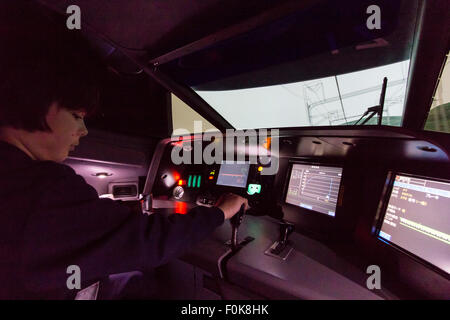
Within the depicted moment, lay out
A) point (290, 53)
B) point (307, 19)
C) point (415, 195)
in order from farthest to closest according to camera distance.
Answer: point (290, 53) → point (307, 19) → point (415, 195)

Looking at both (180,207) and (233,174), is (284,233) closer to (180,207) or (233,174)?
(233,174)

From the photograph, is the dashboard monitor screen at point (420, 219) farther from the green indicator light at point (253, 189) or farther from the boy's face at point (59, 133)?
the boy's face at point (59, 133)

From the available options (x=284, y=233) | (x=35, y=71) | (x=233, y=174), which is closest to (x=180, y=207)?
(x=233, y=174)

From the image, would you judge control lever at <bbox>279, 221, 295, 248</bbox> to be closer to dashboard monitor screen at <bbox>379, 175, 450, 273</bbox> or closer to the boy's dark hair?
dashboard monitor screen at <bbox>379, 175, 450, 273</bbox>

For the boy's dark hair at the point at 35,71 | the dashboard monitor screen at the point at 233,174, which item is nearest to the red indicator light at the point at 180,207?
the dashboard monitor screen at the point at 233,174

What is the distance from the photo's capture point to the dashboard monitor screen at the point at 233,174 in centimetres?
173

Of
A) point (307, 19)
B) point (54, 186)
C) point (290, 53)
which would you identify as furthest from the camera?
point (290, 53)

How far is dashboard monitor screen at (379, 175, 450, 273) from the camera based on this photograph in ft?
2.32

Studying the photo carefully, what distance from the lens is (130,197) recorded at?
6.81 feet

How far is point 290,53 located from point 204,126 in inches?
37.6

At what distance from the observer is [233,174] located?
A: 1809 millimetres

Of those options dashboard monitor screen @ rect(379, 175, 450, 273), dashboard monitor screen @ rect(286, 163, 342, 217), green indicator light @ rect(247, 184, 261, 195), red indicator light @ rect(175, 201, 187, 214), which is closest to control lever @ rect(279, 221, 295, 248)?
dashboard monitor screen @ rect(286, 163, 342, 217)

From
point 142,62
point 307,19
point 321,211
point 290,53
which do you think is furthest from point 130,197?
point 307,19
